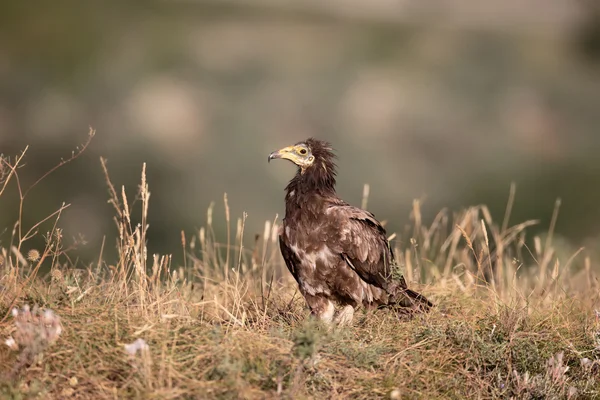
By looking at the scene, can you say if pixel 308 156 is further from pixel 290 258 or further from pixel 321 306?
pixel 321 306

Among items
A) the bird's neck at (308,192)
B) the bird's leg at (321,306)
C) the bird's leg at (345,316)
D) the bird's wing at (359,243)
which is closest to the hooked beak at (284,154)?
the bird's neck at (308,192)

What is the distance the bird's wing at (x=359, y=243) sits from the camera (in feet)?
16.9

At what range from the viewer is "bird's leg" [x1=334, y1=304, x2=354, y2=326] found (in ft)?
15.5

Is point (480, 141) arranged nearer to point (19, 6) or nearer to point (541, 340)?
point (19, 6)

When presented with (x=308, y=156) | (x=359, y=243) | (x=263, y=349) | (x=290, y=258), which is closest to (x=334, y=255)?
(x=359, y=243)

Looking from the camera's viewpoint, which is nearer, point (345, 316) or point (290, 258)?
point (345, 316)

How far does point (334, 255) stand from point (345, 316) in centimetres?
41

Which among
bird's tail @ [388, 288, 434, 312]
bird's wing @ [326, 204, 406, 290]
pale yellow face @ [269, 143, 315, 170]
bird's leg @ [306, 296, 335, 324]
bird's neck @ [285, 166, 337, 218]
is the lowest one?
bird's leg @ [306, 296, 335, 324]

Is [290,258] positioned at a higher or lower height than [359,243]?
lower

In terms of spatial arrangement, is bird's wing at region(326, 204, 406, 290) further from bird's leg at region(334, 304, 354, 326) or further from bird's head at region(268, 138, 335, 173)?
bird's head at region(268, 138, 335, 173)

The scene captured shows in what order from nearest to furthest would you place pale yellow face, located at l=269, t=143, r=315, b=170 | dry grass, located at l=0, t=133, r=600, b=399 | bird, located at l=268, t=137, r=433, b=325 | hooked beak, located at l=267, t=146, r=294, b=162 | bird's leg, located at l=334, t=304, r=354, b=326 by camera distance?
1. dry grass, located at l=0, t=133, r=600, b=399
2. bird's leg, located at l=334, t=304, r=354, b=326
3. bird, located at l=268, t=137, r=433, b=325
4. hooked beak, located at l=267, t=146, r=294, b=162
5. pale yellow face, located at l=269, t=143, r=315, b=170

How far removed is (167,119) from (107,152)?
1.50 meters

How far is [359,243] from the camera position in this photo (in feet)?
16.9

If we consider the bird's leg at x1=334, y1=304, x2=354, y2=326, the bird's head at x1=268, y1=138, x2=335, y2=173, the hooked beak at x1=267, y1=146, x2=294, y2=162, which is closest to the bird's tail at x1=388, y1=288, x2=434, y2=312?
the bird's leg at x1=334, y1=304, x2=354, y2=326
